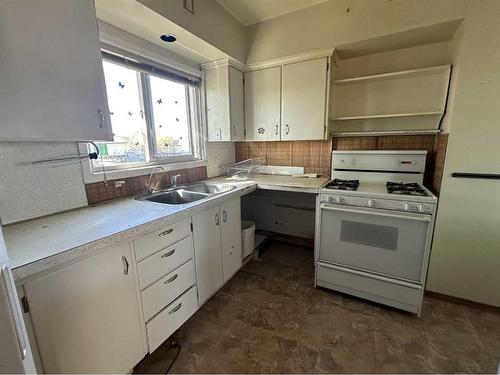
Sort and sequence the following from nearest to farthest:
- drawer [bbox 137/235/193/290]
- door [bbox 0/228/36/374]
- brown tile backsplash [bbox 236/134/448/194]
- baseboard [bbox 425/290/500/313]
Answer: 1. door [bbox 0/228/36/374]
2. drawer [bbox 137/235/193/290]
3. baseboard [bbox 425/290/500/313]
4. brown tile backsplash [bbox 236/134/448/194]

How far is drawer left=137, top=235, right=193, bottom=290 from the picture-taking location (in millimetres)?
1237

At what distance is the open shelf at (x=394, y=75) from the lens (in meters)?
1.85

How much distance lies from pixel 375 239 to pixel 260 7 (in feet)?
7.57

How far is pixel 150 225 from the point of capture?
1.21m

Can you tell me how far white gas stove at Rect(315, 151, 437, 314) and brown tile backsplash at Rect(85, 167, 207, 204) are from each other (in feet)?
4.42

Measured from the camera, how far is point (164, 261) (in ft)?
4.44

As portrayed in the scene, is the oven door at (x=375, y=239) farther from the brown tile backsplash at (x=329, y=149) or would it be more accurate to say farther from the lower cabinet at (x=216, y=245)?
the lower cabinet at (x=216, y=245)

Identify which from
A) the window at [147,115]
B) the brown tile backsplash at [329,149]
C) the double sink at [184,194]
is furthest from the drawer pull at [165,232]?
the brown tile backsplash at [329,149]

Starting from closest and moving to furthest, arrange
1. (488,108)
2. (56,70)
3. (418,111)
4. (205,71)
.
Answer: (56,70) < (488,108) < (418,111) < (205,71)

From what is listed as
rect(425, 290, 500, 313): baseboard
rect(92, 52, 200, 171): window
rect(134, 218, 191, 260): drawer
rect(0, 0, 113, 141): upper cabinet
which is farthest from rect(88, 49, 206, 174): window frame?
rect(425, 290, 500, 313): baseboard

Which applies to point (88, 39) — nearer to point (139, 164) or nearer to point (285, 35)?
point (139, 164)

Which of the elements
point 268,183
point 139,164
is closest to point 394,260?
point 268,183

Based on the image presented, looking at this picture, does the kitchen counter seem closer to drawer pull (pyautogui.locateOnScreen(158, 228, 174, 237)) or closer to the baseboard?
drawer pull (pyautogui.locateOnScreen(158, 228, 174, 237))

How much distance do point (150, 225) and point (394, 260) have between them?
1763 millimetres
